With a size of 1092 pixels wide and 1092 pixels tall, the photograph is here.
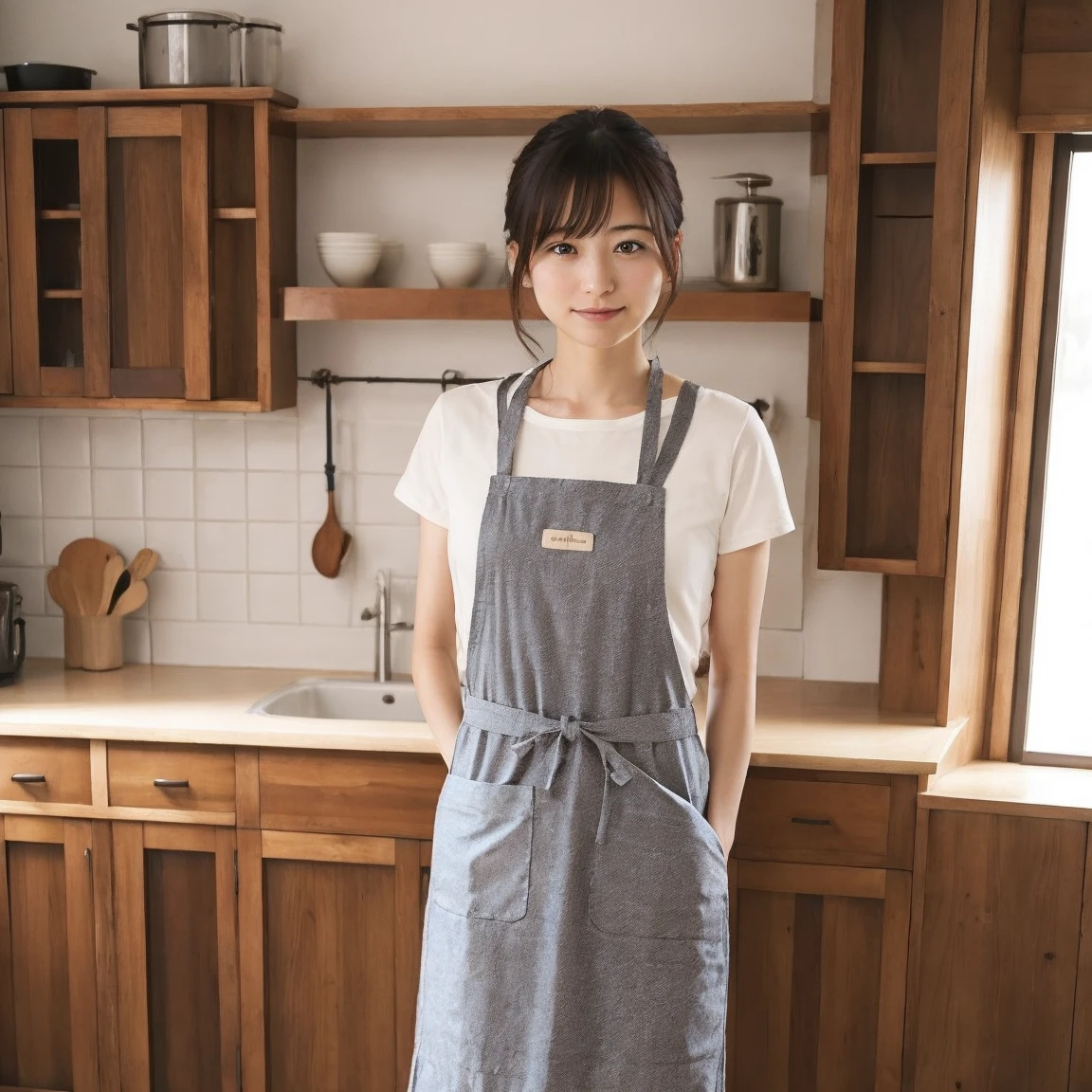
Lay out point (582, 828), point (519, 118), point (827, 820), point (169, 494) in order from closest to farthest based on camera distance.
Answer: point (582, 828) → point (827, 820) → point (519, 118) → point (169, 494)

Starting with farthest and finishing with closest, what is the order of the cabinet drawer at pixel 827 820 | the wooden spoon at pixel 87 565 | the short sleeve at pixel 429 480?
the wooden spoon at pixel 87 565 → the cabinet drawer at pixel 827 820 → the short sleeve at pixel 429 480

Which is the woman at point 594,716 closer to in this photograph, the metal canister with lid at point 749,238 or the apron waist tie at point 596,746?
the apron waist tie at point 596,746

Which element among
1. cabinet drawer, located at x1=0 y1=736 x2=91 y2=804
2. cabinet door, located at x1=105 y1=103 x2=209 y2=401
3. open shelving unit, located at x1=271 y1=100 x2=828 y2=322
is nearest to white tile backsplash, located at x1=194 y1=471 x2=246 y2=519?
cabinet door, located at x1=105 y1=103 x2=209 y2=401

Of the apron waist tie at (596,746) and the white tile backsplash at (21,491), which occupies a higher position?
the white tile backsplash at (21,491)

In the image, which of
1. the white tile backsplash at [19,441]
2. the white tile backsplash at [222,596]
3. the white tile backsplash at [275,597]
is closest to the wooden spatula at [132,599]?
the white tile backsplash at [222,596]

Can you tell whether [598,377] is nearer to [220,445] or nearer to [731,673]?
[731,673]

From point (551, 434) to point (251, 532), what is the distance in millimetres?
1437

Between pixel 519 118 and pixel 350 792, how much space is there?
1.39m

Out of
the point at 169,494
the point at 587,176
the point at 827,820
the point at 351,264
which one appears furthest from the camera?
the point at 169,494

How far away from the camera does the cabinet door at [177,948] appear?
2.62m

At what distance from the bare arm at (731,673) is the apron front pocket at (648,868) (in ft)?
0.41

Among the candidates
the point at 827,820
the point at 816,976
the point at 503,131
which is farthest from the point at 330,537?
the point at 816,976

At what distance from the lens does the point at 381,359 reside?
3049 millimetres

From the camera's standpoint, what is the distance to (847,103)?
97.7 inches
